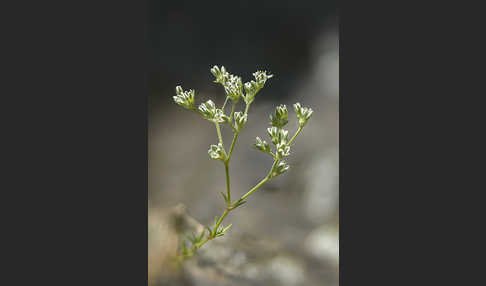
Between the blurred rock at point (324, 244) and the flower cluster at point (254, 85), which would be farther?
the blurred rock at point (324, 244)

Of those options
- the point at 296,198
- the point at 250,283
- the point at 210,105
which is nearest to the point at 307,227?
the point at 296,198

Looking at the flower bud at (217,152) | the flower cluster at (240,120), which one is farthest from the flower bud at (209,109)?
the flower bud at (217,152)

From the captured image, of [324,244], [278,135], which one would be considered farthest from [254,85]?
[324,244]

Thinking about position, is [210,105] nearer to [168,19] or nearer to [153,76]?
[153,76]

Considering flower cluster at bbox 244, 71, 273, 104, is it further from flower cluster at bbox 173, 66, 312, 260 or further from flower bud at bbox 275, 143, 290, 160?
flower bud at bbox 275, 143, 290, 160

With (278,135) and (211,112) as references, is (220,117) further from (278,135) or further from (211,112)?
(278,135)

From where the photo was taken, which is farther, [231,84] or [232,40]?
[232,40]

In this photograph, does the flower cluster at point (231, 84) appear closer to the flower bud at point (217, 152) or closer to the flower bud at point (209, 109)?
the flower bud at point (209, 109)

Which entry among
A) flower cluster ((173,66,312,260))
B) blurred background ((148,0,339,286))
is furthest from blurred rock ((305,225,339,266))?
flower cluster ((173,66,312,260))
